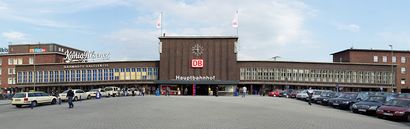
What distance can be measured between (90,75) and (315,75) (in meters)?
50.6

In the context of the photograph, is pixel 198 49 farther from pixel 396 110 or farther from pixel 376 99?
pixel 396 110

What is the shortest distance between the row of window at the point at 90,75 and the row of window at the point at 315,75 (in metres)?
21.3

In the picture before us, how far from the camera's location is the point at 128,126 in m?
15.2

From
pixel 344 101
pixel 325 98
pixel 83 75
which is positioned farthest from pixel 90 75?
pixel 344 101

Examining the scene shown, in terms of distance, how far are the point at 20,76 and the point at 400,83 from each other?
91.0 m

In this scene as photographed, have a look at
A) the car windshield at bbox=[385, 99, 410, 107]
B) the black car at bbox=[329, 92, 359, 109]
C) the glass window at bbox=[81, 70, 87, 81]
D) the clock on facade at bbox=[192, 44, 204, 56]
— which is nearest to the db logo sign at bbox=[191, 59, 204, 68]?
the clock on facade at bbox=[192, 44, 204, 56]

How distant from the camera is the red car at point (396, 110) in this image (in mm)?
21125

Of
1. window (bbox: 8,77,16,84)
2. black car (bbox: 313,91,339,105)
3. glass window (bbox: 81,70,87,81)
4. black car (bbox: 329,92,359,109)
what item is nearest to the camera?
black car (bbox: 329,92,359,109)

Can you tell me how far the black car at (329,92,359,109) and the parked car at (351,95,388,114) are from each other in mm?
2624

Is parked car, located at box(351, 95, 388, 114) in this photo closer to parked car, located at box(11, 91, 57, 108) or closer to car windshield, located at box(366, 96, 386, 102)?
car windshield, located at box(366, 96, 386, 102)

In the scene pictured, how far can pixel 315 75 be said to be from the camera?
291ft

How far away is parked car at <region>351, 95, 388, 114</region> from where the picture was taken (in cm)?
2477

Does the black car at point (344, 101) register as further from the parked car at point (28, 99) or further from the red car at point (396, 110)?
the parked car at point (28, 99)

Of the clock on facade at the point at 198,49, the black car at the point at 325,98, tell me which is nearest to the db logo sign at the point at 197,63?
the clock on facade at the point at 198,49
